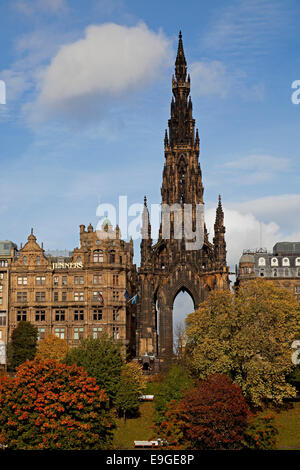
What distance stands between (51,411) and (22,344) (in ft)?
175

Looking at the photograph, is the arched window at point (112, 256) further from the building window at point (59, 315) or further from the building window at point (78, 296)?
the building window at point (59, 315)

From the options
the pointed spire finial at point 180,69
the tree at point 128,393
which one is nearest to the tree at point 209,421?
the tree at point 128,393

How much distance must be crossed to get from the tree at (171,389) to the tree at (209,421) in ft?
23.9

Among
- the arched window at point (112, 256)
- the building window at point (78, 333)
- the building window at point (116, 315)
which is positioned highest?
the arched window at point (112, 256)

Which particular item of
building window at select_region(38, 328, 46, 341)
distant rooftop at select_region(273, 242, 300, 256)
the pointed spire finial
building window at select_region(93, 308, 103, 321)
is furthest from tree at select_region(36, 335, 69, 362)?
the pointed spire finial

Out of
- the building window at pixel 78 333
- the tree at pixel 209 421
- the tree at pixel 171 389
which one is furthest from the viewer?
the building window at pixel 78 333

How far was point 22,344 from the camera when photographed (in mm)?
120875

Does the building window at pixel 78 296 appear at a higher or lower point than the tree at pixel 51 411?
higher

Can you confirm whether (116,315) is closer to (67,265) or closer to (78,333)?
(78,333)

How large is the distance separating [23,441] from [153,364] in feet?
199

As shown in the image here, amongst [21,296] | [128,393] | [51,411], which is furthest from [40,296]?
[51,411]

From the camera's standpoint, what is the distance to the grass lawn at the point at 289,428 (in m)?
80.7

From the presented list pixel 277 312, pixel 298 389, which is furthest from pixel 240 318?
pixel 298 389
